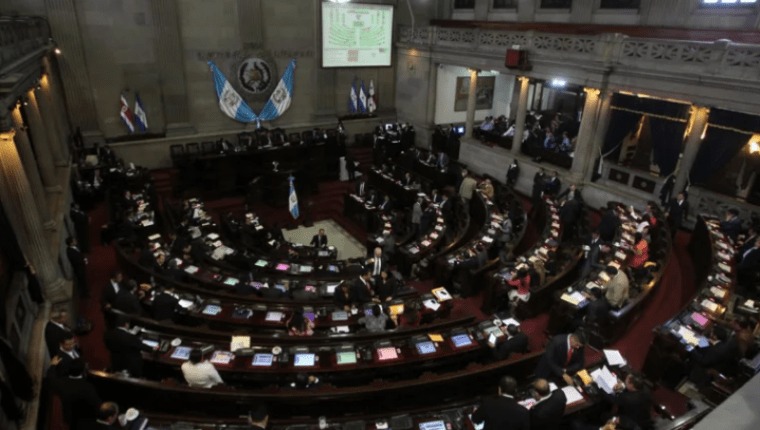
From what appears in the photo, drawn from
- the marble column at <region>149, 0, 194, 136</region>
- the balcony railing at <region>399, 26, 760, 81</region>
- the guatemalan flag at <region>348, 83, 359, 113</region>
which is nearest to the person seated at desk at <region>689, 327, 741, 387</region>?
the balcony railing at <region>399, 26, 760, 81</region>

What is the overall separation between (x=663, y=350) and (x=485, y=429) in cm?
464

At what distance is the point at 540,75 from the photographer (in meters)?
17.1

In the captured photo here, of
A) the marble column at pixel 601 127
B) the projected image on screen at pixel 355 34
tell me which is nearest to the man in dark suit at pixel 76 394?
the marble column at pixel 601 127

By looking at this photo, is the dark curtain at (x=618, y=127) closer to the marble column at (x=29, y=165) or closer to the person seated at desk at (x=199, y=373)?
the person seated at desk at (x=199, y=373)

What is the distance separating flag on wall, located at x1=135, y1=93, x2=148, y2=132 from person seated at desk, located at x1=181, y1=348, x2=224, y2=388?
14.9m

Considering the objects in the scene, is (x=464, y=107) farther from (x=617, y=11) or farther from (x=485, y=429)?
(x=485, y=429)

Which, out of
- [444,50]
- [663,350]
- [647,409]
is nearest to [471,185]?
[444,50]

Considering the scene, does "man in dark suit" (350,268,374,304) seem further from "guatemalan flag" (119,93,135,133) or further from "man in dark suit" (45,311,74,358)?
"guatemalan flag" (119,93,135,133)

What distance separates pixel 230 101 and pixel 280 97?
2.32 m

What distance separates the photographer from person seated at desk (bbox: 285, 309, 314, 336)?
8.73 m

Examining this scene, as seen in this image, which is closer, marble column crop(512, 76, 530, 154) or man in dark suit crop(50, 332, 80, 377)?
man in dark suit crop(50, 332, 80, 377)

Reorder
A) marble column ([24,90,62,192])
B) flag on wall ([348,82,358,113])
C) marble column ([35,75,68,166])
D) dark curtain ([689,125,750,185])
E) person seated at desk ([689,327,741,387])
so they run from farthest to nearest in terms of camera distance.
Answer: flag on wall ([348,82,358,113])
dark curtain ([689,125,750,185])
marble column ([35,75,68,166])
marble column ([24,90,62,192])
person seated at desk ([689,327,741,387])

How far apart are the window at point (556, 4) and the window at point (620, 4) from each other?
1.47 meters

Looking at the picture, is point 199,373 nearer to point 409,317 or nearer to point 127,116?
point 409,317
